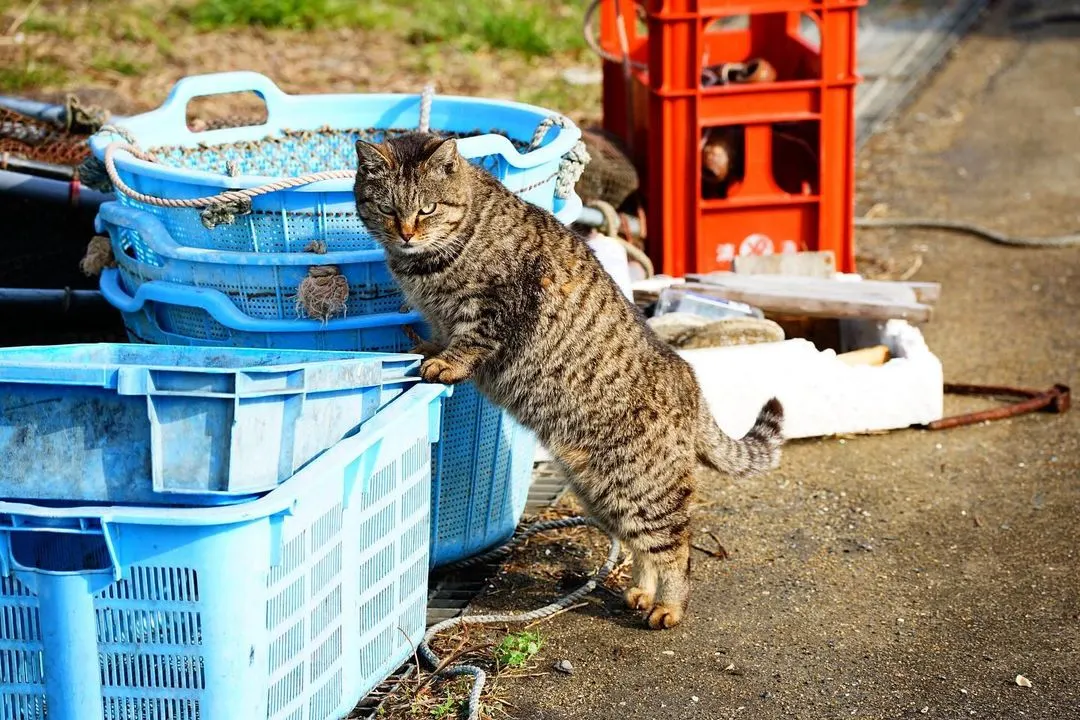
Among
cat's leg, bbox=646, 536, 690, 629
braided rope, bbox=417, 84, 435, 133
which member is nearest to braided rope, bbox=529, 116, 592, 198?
braided rope, bbox=417, 84, 435, 133

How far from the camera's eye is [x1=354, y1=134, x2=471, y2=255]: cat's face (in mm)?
3025

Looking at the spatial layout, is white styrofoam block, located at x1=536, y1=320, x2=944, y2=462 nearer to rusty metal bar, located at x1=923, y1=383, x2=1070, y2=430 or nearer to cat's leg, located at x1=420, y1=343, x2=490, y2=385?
rusty metal bar, located at x1=923, y1=383, x2=1070, y2=430

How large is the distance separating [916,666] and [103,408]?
203 centimetres

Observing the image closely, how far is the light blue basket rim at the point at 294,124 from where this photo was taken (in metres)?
3.22

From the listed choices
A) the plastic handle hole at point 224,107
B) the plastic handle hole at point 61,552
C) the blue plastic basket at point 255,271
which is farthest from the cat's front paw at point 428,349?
the plastic handle hole at point 224,107

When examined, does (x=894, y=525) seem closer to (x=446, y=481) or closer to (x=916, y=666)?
(x=916, y=666)

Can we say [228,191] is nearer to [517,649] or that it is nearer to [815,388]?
[517,649]

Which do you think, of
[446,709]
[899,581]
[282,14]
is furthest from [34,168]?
[282,14]

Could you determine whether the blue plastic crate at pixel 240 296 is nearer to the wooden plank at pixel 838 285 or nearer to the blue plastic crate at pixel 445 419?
the blue plastic crate at pixel 445 419

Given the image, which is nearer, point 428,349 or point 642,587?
point 428,349

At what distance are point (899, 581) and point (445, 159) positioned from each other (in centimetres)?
173

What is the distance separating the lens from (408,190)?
9.95 feet

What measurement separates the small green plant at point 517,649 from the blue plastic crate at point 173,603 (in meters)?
0.65

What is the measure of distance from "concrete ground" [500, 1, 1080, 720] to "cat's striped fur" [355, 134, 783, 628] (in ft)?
0.81
